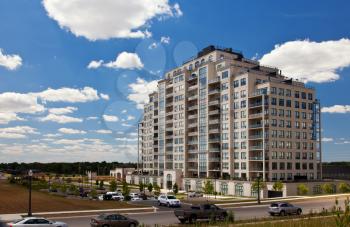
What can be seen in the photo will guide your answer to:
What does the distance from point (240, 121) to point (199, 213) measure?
69664mm

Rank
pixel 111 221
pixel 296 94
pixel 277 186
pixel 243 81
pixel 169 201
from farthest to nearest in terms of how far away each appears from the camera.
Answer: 1. pixel 296 94
2. pixel 243 81
3. pixel 277 186
4. pixel 169 201
5. pixel 111 221

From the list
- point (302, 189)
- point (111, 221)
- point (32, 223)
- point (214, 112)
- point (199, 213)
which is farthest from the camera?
point (214, 112)

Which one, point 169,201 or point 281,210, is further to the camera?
point 169,201

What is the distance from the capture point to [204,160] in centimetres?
11444

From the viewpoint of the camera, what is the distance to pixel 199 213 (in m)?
36.4

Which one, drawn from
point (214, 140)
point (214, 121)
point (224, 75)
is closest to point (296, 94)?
point (224, 75)

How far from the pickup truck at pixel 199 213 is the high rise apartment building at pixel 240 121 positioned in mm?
61264

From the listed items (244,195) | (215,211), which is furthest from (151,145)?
(215,211)

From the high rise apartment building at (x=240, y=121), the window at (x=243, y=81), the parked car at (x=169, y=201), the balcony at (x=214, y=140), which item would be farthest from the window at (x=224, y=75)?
the parked car at (x=169, y=201)

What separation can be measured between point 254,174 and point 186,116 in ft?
107

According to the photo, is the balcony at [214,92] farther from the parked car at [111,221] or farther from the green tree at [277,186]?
the parked car at [111,221]

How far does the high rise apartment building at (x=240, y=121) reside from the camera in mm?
98750

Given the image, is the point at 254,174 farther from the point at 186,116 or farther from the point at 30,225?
the point at 30,225

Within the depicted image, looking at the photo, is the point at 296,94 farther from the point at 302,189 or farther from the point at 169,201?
the point at 169,201
